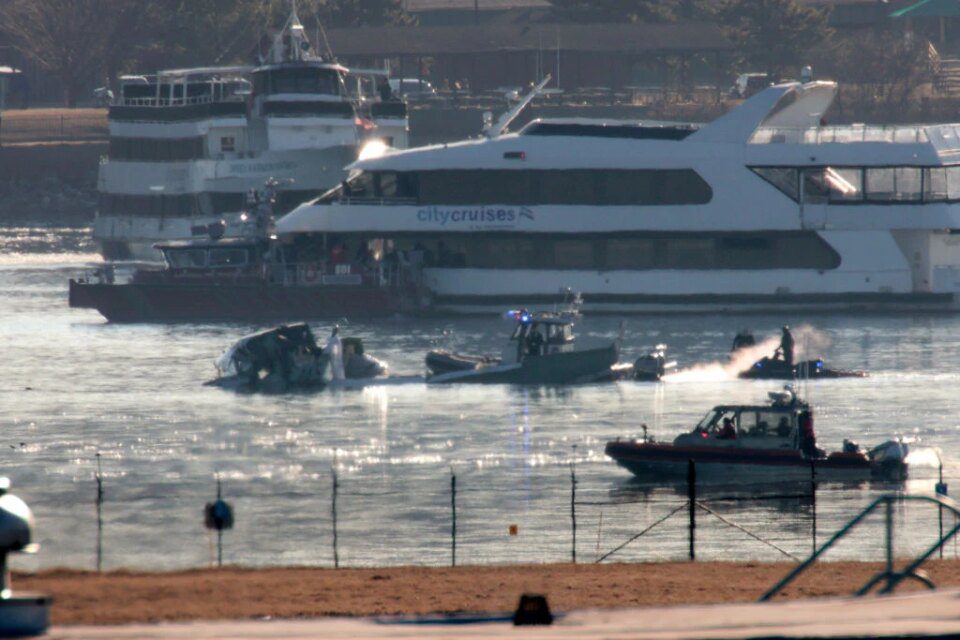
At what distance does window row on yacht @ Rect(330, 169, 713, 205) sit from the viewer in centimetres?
5369

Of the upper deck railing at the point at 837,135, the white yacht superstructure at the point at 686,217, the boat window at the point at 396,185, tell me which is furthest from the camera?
the boat window at the point at 396,185

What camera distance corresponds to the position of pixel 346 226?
179 feet

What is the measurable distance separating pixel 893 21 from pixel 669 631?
107056 millimetres

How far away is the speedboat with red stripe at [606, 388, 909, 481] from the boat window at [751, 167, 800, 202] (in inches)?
961

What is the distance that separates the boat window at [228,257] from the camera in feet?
179

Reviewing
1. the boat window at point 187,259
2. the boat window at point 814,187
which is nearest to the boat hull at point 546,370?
the boat window at point 814,187

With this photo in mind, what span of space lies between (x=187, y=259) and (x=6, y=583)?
4042cm

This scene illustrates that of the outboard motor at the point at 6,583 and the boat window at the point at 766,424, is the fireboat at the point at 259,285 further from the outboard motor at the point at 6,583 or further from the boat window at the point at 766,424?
the outboard motor at the point at 6,583

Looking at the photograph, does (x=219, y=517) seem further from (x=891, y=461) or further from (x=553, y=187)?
(x=553, y=187)

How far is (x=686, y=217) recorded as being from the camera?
53.6 m

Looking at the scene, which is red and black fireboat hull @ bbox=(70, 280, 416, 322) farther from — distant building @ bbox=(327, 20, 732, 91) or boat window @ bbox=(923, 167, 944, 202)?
distant building @ bbox=(327, 20, 732, 91)

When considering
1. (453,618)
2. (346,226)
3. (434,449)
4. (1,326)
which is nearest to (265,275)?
(346,226)

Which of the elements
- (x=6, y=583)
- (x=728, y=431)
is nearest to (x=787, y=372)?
(x=728, y=431)

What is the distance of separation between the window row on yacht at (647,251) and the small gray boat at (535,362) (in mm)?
12221
